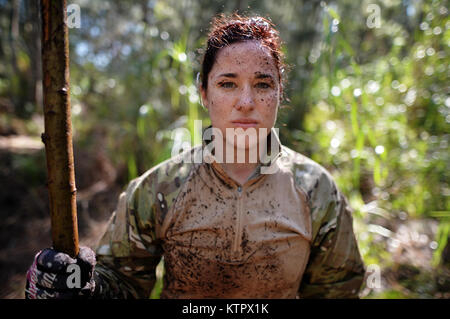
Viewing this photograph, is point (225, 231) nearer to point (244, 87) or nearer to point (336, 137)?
point (244, 87)

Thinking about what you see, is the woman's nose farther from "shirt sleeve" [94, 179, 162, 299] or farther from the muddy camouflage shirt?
"shirt sleeve" [94, 179, 162, 299]

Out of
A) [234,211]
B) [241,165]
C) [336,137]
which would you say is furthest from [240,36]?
[336,137]

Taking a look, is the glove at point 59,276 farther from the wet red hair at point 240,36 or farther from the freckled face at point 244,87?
the wet red hair at point 240,36

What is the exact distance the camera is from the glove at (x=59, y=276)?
3.78 feet

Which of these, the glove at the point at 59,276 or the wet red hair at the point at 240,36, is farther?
the wet red hair at the point at 240,36

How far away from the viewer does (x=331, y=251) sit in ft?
4.99

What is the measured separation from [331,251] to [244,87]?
93cm

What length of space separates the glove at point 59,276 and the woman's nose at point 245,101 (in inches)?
35.3

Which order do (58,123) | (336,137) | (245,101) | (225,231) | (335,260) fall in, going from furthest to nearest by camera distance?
(336,137)
(335,260)
(225,231)
(245,101)
(58,123)

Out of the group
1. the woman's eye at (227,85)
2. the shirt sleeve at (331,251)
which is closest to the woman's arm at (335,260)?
the shirt sleeve at (331,251)

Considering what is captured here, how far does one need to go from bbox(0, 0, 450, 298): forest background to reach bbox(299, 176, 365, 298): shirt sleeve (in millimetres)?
599

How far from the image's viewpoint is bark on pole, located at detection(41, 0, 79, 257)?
1.02 m
